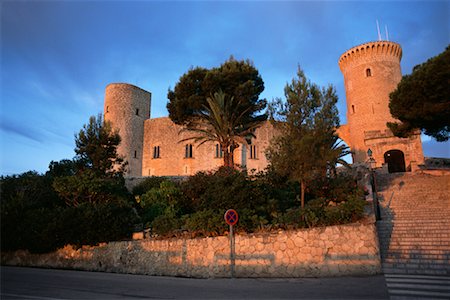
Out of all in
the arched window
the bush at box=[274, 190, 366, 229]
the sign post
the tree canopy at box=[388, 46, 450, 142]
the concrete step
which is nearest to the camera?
the concrete step

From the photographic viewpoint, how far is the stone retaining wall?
25.4 feet

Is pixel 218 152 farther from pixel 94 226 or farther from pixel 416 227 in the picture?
pixel 416 227

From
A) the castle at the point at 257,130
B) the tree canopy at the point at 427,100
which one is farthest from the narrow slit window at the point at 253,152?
the tree canopy at the point at 427,100

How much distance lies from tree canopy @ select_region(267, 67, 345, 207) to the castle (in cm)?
1165

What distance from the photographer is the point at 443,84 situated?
11930mm

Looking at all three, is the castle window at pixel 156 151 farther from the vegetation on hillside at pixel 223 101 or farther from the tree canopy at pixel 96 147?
the tree canopy at pixel 96 147

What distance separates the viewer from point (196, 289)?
645 centimetres

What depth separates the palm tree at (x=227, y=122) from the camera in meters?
16.7

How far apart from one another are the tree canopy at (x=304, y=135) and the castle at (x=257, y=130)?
11648 mm

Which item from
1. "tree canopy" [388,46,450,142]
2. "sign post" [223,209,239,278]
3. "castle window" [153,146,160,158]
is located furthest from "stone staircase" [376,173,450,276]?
"castle window" [153,146,160,158]

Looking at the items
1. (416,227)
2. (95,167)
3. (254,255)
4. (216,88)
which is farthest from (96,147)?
(416,227)

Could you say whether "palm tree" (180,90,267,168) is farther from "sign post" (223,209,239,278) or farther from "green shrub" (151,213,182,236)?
"sign post" (223,209,239,278)

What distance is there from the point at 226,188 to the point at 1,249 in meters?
8.62

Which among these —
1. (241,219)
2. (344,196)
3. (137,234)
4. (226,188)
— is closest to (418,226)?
(344,196)
